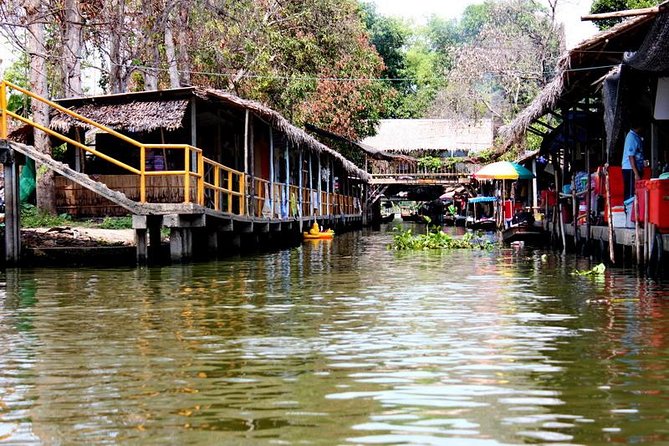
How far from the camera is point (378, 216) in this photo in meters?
61.1

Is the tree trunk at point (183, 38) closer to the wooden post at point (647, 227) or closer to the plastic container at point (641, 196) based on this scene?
the plastic container at point (641, 196)

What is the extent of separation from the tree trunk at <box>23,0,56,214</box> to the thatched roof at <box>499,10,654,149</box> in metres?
10.5

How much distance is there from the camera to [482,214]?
5109cm

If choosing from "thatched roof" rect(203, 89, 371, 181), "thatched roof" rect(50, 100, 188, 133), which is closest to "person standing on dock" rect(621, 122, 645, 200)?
"thatched roof" rect(203, 89, 371, 181)

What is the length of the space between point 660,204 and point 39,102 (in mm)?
14517

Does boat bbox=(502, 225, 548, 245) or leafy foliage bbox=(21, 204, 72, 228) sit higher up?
leafy foliage bbox=(21, 204, 72, 228)

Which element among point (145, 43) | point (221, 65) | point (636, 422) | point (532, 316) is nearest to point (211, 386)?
point (636, 422)

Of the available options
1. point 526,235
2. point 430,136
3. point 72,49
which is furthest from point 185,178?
point 430,136

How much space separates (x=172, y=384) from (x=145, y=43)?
78.4 ft

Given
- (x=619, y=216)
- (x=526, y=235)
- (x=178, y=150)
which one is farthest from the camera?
(x=526, y=235)

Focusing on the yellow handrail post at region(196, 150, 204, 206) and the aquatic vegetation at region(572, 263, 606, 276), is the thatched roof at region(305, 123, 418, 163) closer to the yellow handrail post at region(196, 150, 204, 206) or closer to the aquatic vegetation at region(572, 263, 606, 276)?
the yellow handrail post at region(196, 150, 204, 206)

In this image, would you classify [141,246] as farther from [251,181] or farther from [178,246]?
[251,181]

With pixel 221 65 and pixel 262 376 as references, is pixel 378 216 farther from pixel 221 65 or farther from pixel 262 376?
pixel 262 376

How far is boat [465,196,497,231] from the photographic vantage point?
41906 mm
